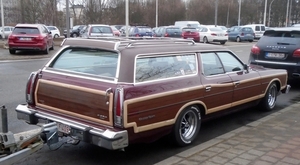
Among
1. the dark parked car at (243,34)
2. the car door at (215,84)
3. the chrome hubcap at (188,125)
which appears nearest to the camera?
the chrome hubcap at (188,125)

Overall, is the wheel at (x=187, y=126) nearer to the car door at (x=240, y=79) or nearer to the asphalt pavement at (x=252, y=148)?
the asphalt pavement at (x=252, y=148)

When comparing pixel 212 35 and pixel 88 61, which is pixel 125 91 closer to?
pixel 88 61

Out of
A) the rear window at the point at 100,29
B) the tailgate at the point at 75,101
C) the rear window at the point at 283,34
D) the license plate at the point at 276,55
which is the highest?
the rear window at the point at 100,29

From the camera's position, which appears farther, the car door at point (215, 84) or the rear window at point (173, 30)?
the rear window at point (173, 30)

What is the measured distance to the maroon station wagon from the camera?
Result: 13.4 feet

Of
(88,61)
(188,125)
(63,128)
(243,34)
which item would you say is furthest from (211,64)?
(243,34)

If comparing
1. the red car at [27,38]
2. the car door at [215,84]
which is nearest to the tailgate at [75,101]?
the car door at [215,84]

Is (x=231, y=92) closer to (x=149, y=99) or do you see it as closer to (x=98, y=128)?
(x=149, y=99)

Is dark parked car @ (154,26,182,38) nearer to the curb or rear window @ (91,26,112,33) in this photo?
rear window @ (91,26,112,33)

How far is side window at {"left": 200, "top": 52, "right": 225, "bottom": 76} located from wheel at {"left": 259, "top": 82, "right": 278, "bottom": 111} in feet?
5.68

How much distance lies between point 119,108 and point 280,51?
6.92 metres

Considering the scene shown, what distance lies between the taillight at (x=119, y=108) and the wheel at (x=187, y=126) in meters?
1.07

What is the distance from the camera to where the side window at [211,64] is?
214 inches

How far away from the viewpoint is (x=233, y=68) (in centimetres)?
615
